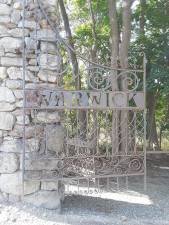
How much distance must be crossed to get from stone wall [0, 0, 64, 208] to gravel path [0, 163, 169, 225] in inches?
8.3

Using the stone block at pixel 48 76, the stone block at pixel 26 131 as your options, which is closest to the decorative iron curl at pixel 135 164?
the stone block at pixel 26 131

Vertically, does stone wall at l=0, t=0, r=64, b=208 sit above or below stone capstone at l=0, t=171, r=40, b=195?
above

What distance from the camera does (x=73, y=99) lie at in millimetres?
5625

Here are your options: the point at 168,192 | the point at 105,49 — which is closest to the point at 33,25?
the point at 168,192

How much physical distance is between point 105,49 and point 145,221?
5.80 m

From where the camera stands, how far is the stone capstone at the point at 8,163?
5.50 m

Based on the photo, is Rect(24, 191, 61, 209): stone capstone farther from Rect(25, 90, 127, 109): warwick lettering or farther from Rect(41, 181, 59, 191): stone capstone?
Rect(25, 90, 127, 109): warwick lettering

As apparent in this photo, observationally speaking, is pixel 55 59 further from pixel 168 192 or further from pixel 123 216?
pixel 168 192

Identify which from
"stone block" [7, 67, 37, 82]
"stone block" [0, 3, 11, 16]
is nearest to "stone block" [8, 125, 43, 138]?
"stone block" [7, 67, 37, 82]

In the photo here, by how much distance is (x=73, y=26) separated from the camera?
46.1 feet

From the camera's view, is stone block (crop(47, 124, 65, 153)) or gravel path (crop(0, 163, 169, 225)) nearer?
gravel path (crop(0, 163, 169, 225))

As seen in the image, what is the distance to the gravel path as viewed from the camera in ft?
17.3

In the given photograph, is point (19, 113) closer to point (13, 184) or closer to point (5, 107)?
point (5, 107)

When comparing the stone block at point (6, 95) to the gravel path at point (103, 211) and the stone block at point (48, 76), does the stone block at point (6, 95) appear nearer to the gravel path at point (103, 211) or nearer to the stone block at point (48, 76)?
the stone block at point (48, 76)
